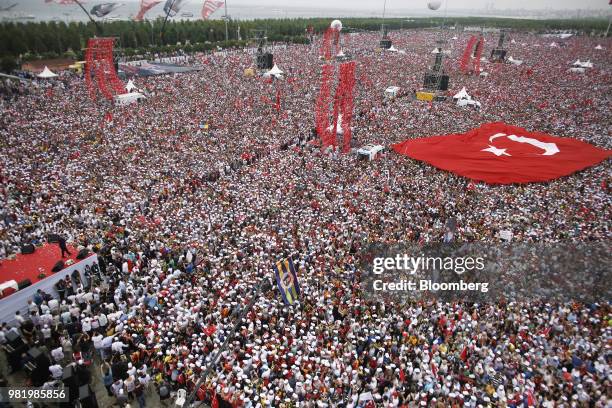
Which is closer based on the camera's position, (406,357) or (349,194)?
(406,357)

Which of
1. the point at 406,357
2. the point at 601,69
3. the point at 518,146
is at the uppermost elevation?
the point at 601,69

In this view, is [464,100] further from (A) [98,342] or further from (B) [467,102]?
(A) [98,342]

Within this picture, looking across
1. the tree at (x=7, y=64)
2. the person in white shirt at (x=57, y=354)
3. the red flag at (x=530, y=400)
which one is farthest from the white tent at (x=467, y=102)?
the tree at (x=7, y=64)

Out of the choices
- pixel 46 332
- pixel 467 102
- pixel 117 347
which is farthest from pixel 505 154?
pixel 46 332

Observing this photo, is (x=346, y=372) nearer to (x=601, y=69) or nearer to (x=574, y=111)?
(x=574, y=111)

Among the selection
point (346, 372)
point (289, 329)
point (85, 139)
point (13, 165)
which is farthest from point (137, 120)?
point (346, 372)

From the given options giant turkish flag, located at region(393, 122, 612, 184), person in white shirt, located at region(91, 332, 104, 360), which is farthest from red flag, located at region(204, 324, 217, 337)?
giant turkish flag, located at region(393, 122, 612, 184)
